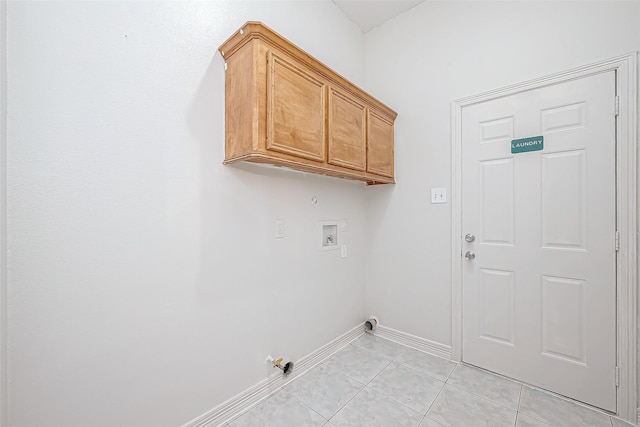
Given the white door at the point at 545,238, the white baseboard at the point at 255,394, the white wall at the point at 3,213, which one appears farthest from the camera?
the white door at the point at 545,238

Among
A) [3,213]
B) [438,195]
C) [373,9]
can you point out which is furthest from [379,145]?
[3,213]

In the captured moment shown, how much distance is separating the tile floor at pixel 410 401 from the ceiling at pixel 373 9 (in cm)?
306

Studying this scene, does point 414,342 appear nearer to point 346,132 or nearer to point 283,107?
point 346,132

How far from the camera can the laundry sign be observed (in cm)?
172

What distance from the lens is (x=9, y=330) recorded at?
2.97ft

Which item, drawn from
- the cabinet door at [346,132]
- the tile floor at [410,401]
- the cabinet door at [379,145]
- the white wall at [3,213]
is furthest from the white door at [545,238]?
the white wall at [3,213]

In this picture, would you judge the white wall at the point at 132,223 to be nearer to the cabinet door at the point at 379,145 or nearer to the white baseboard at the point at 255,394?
the white baseboard at the point at 255,394

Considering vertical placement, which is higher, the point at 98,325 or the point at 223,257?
the point at 223,257

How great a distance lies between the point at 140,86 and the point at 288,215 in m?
1.07

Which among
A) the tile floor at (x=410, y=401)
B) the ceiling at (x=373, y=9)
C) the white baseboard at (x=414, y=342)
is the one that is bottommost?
the tile floor at (x=410, y=401)

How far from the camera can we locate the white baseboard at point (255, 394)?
1413 millimetres

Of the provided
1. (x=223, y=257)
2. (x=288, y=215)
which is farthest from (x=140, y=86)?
(x=288, y=215)

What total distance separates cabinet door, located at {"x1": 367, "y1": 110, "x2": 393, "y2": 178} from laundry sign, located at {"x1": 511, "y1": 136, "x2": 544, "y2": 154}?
2.96 ft

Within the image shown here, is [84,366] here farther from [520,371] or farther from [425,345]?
[520,371]
